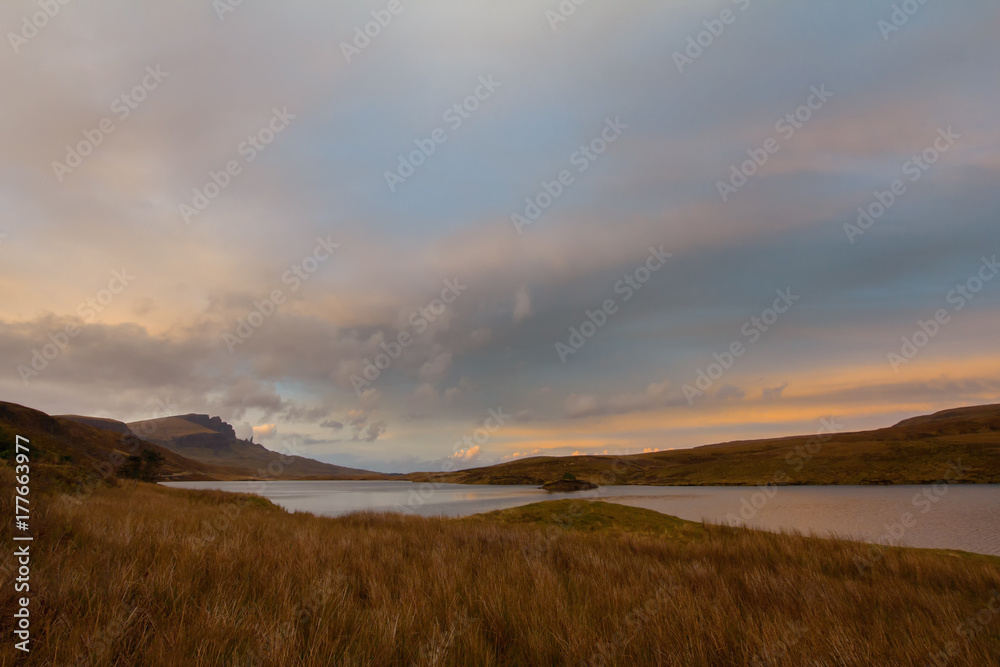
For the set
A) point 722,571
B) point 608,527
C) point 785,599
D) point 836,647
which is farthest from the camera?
point 608,527

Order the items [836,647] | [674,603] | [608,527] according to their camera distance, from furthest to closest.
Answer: [608,527]
[674,603]
[836,647]

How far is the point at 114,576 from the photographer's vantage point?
3771mm

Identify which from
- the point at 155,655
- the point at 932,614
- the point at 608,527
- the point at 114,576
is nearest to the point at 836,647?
the point at 932,614

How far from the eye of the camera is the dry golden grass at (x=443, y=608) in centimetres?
297

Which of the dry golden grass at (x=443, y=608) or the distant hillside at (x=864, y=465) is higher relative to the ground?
the dry golden grass at (x=443, y=608)

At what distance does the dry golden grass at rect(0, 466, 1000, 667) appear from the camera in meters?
2.97

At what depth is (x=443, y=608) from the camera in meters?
4.35

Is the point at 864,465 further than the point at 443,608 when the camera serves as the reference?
Yes

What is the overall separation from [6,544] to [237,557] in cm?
204

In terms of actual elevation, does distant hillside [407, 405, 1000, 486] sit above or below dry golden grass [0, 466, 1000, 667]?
below

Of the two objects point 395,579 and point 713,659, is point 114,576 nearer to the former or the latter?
point 395,579

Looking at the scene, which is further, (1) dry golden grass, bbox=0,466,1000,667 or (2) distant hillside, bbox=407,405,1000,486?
(2) distant hillside, bbox=407,405,1000,486

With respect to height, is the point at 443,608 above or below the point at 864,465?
above

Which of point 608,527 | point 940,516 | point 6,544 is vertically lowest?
point 940,516
